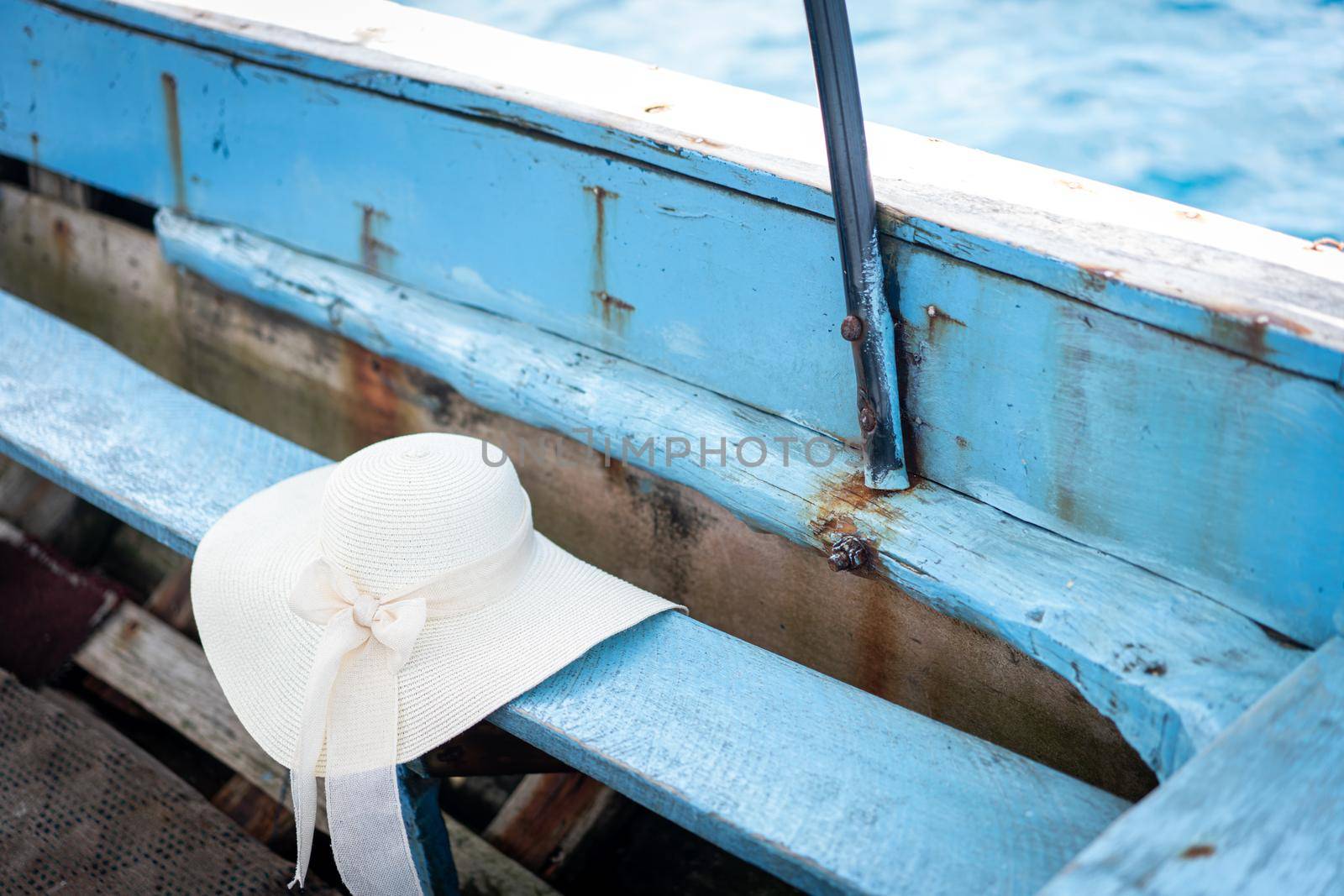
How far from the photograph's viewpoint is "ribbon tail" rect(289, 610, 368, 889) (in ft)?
4.21

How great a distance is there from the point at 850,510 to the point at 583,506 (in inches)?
22.7

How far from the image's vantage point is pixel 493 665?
4.44 ft

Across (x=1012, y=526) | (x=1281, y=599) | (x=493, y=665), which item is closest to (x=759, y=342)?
(x=1012, y=526)

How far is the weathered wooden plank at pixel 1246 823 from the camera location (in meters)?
0.86

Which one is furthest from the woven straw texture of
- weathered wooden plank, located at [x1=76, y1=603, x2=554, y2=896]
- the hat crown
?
the hat crown

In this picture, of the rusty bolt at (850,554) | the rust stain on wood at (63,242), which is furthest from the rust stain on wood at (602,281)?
the rust stain on wood at (63,242)

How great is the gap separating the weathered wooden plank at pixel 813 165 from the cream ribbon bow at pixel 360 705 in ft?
2.15

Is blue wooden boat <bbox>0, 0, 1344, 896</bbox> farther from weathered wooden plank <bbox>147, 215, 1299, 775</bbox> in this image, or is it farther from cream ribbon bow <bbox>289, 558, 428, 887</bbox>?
cream ribbon bow <bbox>289, 558, 428, 887</bbox>

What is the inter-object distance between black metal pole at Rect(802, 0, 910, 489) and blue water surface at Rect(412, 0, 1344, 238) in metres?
1.14

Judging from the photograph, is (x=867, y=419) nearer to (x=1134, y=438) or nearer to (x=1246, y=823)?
(x=1134, y=438)

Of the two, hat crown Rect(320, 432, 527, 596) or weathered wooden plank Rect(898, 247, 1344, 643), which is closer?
weathered wooden plank Rect(898, 247, 1344, 643)

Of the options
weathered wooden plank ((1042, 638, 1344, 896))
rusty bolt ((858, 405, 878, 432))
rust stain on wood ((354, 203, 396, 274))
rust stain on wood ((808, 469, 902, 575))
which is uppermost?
rust stain on wood ((354, 203, 396, 274))

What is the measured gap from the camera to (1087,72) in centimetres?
285

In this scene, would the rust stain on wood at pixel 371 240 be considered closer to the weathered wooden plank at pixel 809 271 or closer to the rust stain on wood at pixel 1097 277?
the weathered wooden plank at pixel 809 271
